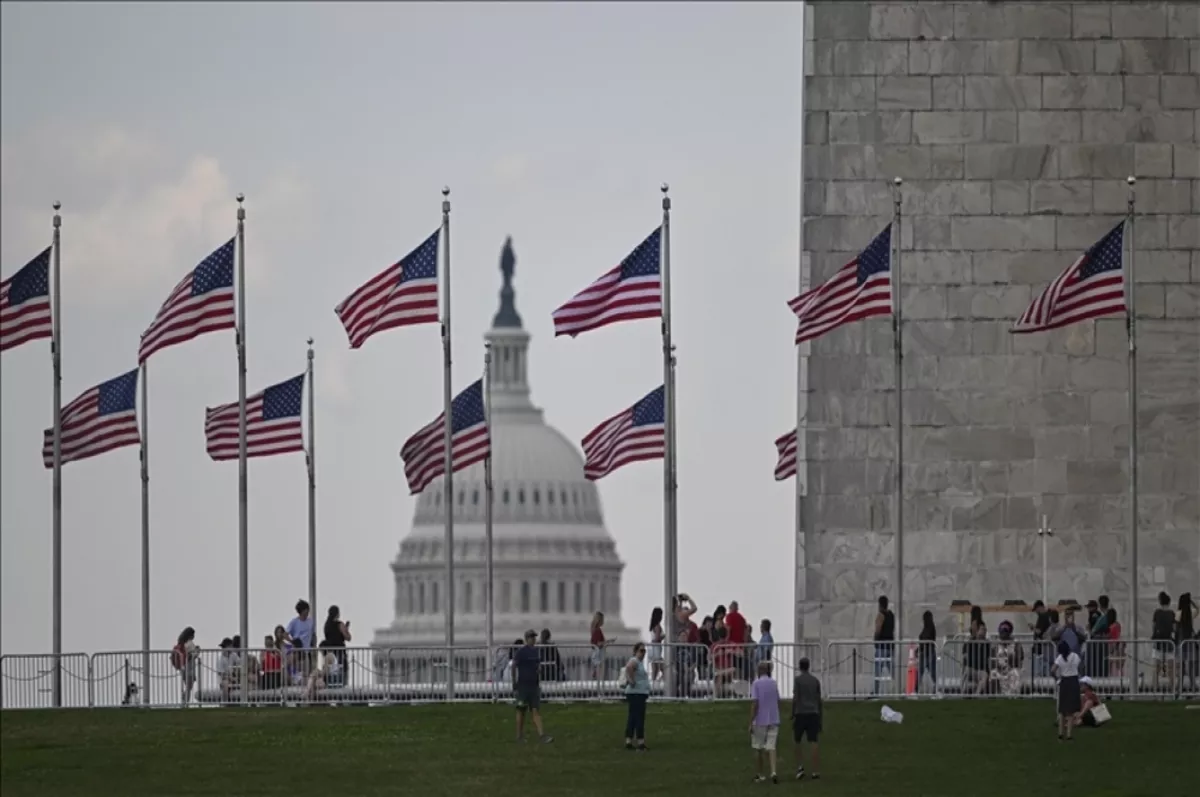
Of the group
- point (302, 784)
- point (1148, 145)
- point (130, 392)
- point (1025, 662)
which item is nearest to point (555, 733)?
point (302, 784)

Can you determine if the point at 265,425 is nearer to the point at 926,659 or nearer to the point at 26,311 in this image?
the point at 26,311

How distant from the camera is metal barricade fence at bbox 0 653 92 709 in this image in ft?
214

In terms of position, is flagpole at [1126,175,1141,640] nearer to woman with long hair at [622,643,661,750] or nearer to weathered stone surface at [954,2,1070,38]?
weathered stone surface at [954,2,1070,38]

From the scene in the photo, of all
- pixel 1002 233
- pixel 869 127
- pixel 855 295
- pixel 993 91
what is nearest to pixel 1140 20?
pixel 993 91

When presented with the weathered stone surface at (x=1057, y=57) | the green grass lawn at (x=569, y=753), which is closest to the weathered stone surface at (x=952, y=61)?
the weathered stone surface at (x=1057, y=57)

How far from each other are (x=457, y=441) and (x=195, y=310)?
5788 mm

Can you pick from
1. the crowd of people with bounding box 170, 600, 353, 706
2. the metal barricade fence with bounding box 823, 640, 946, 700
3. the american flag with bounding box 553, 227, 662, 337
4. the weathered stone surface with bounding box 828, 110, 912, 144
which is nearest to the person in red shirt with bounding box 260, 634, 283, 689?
the crowd of people with bounding box 170, 600, 353, 706

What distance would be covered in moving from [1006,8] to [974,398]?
7.45 metres

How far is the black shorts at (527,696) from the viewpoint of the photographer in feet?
180

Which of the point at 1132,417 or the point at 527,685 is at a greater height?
the point at 1132,417

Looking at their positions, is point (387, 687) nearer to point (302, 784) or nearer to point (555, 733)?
point (555, 733)

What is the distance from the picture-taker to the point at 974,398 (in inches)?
2938

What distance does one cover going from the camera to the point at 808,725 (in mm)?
50812

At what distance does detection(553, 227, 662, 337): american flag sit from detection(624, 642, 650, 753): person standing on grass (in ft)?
38.1
